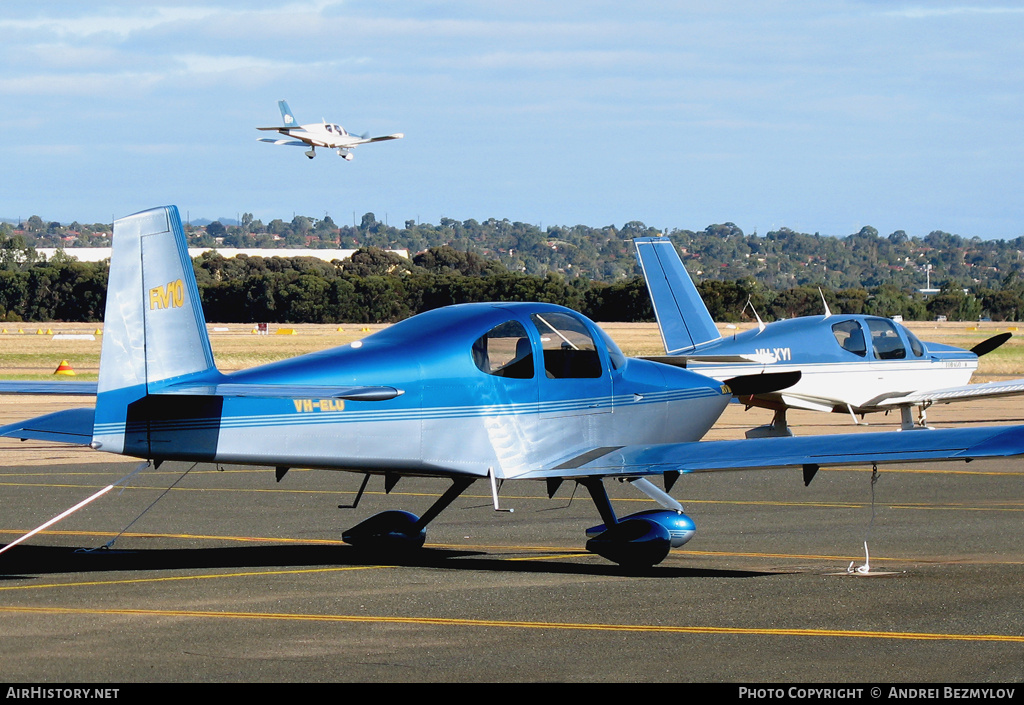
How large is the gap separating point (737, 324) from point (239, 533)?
7565 cm

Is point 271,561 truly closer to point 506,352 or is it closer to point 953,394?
point 506,352

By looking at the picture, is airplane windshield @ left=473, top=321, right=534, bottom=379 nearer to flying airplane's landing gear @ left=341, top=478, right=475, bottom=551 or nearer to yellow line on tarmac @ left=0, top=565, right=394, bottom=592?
flying airplane's landing gear @ left=341, top=478, right=475, bottom=551

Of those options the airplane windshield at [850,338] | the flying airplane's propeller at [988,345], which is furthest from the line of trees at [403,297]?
the airplane windshield at [850,338]

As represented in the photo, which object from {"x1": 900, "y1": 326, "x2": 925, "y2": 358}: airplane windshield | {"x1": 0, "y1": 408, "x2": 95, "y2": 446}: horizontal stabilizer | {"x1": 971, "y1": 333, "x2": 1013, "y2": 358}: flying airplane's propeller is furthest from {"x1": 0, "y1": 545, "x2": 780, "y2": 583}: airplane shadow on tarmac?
{"x1": 971, "y1": 333, "x2": 1013, "y2": 358}: flying airplane's propeller

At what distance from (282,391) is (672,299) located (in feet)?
50.1

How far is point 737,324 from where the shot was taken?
86.8m

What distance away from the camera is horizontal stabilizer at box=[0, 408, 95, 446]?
10914 mm

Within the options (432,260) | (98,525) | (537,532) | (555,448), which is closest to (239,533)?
(98,525)

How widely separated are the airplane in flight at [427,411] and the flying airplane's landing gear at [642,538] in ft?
0.05

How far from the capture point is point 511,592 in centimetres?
997

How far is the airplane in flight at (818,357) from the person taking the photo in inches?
876

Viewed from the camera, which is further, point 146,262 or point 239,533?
point 239,533
